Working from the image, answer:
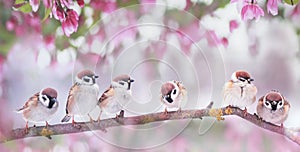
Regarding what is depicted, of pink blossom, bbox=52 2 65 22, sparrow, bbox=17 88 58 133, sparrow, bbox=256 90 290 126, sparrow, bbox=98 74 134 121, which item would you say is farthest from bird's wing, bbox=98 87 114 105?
sparrow, bbox=256 90 290 126

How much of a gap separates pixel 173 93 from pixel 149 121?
103 mm

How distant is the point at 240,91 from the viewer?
1382 mm

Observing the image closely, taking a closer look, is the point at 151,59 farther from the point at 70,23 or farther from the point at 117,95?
the point at 70,23

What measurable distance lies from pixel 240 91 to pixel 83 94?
0.43 meters

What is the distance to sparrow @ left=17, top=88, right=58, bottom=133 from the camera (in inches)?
55.5

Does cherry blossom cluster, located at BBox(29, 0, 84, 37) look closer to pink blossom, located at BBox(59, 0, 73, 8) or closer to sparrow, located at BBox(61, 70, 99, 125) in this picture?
pink blossom, located at BBox(59, 0, 73, 8)

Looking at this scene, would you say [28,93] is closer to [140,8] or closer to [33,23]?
[33,23]

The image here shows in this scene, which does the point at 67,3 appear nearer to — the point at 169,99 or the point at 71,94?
the point at 71,94

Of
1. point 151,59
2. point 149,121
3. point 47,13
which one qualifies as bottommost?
point 149,121

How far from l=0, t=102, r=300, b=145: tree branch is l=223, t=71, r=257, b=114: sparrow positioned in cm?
2

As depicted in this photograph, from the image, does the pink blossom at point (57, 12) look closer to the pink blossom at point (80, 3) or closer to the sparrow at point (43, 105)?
the pink blossom at point (80, 3)

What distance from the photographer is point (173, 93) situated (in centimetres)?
139

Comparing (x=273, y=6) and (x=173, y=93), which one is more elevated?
(x=273, y=6)

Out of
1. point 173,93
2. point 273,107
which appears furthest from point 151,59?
point 273,107
